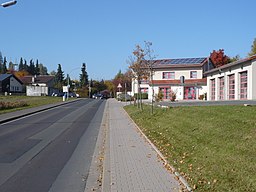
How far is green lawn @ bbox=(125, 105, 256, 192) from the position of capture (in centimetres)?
625

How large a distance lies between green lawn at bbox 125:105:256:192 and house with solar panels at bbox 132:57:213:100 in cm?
4007

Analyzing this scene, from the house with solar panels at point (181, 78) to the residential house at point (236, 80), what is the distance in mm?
12750

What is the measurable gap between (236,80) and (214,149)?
2477 centimetres

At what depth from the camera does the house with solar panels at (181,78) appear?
54.2 m

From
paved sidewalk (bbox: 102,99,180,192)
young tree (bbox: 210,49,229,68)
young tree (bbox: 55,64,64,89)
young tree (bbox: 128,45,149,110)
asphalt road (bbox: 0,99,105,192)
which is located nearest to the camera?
paved sidewalk (bbox: 102,99,180,192)

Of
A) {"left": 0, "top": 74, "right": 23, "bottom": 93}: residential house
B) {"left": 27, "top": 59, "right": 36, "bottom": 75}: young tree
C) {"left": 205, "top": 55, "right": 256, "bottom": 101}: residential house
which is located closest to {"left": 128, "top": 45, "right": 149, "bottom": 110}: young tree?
{"left": 205, "top": 55, "right": 256, "bottom": 101}: residential house

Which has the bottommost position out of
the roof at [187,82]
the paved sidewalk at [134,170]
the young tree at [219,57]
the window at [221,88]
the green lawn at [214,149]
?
the paved sidewalk at [134,170]

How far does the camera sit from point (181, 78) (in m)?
55.0

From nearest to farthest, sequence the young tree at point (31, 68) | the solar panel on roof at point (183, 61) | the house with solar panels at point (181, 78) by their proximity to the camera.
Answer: the house with solar panels at point (181, 78), the solar panel on roof at point (183, 61), the young tree at point (31, 68)

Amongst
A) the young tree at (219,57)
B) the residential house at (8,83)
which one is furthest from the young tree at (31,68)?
the young tree at (219,57)

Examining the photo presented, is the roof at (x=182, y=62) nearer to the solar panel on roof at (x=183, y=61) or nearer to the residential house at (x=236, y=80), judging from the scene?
the solar panel on roof at (x=183, y=61)

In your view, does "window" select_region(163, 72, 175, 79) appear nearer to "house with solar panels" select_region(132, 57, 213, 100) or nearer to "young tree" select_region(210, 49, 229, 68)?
"house with solar panels" select_region(132, 57, 213, 100)

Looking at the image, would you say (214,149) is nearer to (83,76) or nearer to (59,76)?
(83,76)

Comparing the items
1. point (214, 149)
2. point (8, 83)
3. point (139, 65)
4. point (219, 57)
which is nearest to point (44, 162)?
point (214, 149)
